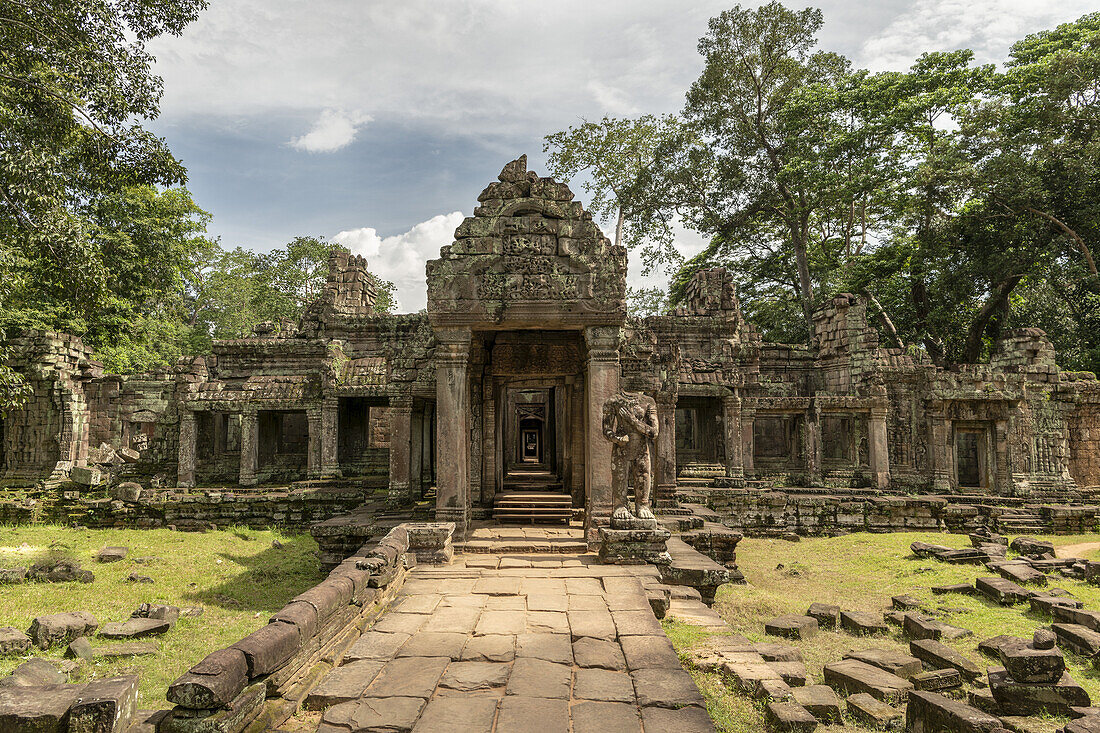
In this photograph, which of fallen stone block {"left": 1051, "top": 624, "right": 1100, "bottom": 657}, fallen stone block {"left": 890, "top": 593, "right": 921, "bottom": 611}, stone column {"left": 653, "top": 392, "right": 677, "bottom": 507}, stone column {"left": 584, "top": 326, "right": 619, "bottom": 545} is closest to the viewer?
fallen stone block {"left": 1051, "top": 624, "right": 1100, "bottom": 657}

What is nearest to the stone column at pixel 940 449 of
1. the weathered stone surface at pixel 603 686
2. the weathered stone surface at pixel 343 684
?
the weathered stone surface at pixel 603 686

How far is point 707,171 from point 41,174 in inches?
967

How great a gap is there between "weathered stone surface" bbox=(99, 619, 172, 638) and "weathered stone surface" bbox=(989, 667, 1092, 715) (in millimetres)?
9138

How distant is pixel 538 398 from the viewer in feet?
64.3

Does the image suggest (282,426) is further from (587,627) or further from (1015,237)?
(1015,237)

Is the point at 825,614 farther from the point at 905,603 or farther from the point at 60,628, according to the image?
the point at 60,628

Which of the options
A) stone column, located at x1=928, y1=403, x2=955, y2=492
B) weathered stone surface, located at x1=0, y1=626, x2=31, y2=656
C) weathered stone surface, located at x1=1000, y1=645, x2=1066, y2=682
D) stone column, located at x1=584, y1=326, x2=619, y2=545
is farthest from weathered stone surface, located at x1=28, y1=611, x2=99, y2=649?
stone column, located at x1=928, y1=403, x2=955, y2=492

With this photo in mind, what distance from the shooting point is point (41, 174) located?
921cm

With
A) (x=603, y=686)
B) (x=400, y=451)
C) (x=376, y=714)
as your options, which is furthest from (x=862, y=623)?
(x=400, y=451)

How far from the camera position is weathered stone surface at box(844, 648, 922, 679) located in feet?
18.4

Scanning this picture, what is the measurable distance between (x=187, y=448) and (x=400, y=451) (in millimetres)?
7420

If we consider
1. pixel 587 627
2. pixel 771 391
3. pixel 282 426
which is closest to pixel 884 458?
pixel 771 391

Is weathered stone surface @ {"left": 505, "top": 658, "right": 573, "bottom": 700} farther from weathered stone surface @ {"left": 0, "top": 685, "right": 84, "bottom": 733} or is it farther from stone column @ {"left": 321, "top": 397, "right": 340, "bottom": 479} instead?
stone column @ {"left": 321, "top": 397, "right": 340, "bottom": 479}

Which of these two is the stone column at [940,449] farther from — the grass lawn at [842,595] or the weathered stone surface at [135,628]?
the weathered stone surface at [135,628]
